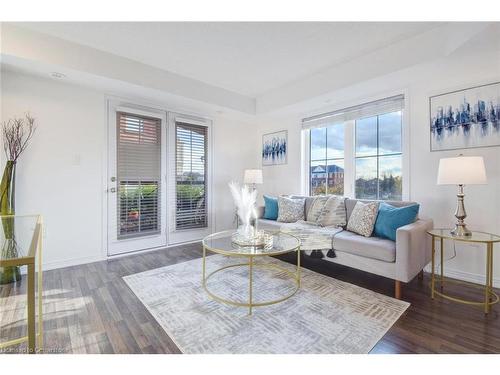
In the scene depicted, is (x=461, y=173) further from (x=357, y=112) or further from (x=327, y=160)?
(x=327, y=160)

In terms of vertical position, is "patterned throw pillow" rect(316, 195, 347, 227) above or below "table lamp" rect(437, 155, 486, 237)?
below

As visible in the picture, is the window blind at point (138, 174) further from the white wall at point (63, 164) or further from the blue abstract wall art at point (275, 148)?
the blue abstract wall art at point (275, 148)

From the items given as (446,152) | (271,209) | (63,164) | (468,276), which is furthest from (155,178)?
(468,276)

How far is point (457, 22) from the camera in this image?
205 centimetres

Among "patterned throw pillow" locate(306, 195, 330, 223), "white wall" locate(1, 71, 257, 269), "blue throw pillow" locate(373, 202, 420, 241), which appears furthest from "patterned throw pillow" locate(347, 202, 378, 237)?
"white wall" locate(1, 71, 257, 269)

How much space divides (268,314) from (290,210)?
1769 millimetres

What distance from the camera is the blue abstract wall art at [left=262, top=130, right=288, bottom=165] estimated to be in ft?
14.0

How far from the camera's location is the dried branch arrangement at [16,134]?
2.50 m

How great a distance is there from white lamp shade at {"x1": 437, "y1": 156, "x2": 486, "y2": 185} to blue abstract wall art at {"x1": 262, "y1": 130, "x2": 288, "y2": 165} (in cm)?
246

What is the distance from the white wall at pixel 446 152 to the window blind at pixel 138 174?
8.43 feet

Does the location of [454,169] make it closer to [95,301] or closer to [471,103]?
[471,103]

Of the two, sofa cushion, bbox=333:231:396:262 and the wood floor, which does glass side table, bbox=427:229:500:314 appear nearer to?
the wood floor

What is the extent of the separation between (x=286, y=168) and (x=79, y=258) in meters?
3.21
